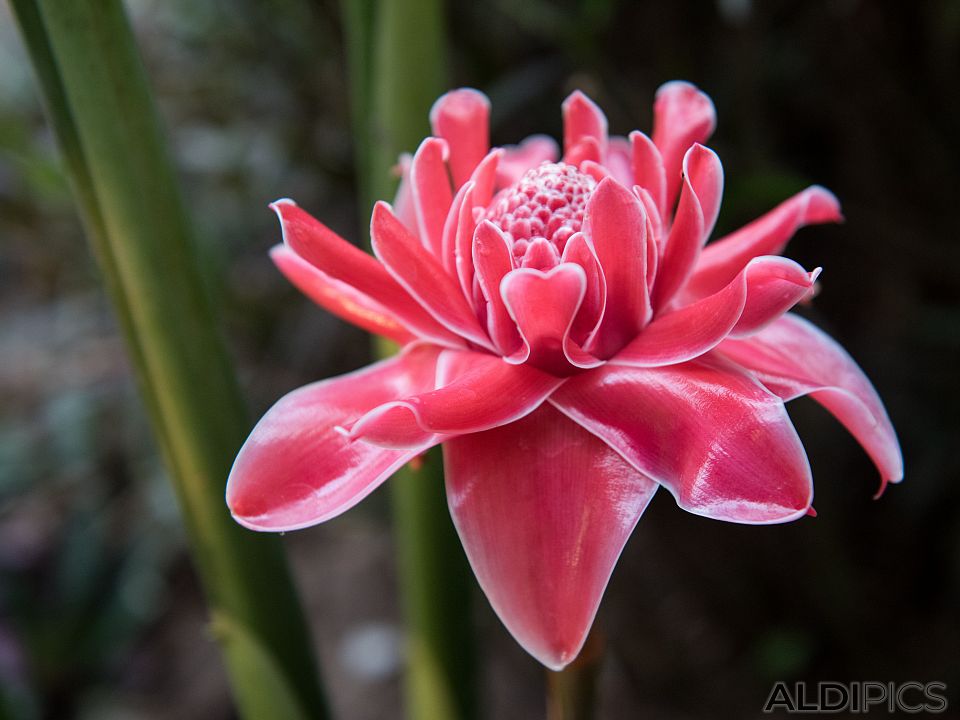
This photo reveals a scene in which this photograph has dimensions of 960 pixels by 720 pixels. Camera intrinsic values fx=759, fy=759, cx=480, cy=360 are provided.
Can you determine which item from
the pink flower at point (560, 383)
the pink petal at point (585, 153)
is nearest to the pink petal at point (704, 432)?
the pink flower at point (560, 383)

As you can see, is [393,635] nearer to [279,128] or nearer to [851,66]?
[279,128]

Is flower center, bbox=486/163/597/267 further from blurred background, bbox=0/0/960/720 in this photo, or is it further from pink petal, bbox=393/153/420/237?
blurred background, bbox=0/0/960/720

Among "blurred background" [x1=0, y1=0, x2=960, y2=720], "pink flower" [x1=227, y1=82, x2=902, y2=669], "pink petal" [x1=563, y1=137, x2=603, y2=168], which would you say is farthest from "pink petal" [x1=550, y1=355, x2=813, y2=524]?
"blurred background" [x1=0, y1=0, x2=960, y2=720]

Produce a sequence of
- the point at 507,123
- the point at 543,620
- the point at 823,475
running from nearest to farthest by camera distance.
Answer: the point at 543,620 < the point at 823,475 < the point at 507,123

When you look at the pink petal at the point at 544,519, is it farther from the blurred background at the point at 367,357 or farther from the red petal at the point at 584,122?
the blurred background at the point at 367,357

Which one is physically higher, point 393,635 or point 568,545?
point 568,545

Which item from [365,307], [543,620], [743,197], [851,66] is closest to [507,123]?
[851,66]
